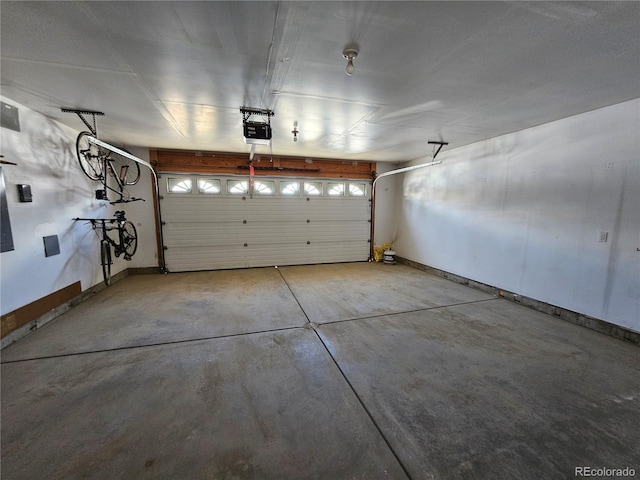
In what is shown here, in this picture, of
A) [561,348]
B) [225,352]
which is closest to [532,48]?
[561,348]

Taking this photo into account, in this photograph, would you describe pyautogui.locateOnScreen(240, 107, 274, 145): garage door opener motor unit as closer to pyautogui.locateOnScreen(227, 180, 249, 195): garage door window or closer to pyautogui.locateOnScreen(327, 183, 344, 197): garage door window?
pyautogui.locateOnScreen(227, 180, 249, 195): garage door window

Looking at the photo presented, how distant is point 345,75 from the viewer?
2195mm

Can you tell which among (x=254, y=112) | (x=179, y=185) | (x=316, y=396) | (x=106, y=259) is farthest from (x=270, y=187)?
(x=316, y=396)

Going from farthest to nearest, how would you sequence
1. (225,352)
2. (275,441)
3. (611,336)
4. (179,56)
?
(611,336), (225,352), (179,56), (275,441)

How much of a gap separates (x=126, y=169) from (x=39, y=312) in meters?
2.95

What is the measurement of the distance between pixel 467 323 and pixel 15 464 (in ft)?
12.7

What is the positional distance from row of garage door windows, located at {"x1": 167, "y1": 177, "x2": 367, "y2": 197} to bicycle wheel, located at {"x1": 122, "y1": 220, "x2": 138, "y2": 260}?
3.40ft

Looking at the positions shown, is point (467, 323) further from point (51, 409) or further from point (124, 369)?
point (51, 409)

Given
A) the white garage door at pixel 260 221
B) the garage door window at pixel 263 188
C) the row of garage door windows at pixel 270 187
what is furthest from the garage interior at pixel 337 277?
the garage door window at pixel 263 188

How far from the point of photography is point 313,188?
20.9 feet

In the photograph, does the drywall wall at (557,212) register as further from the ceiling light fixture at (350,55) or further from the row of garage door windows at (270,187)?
the ceiling light fixture at (350,55)

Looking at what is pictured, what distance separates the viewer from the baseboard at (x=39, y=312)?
2.63 meters

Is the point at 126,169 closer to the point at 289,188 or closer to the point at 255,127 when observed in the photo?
the point at 289,188

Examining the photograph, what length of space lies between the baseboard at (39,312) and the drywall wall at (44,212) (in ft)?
0.24
